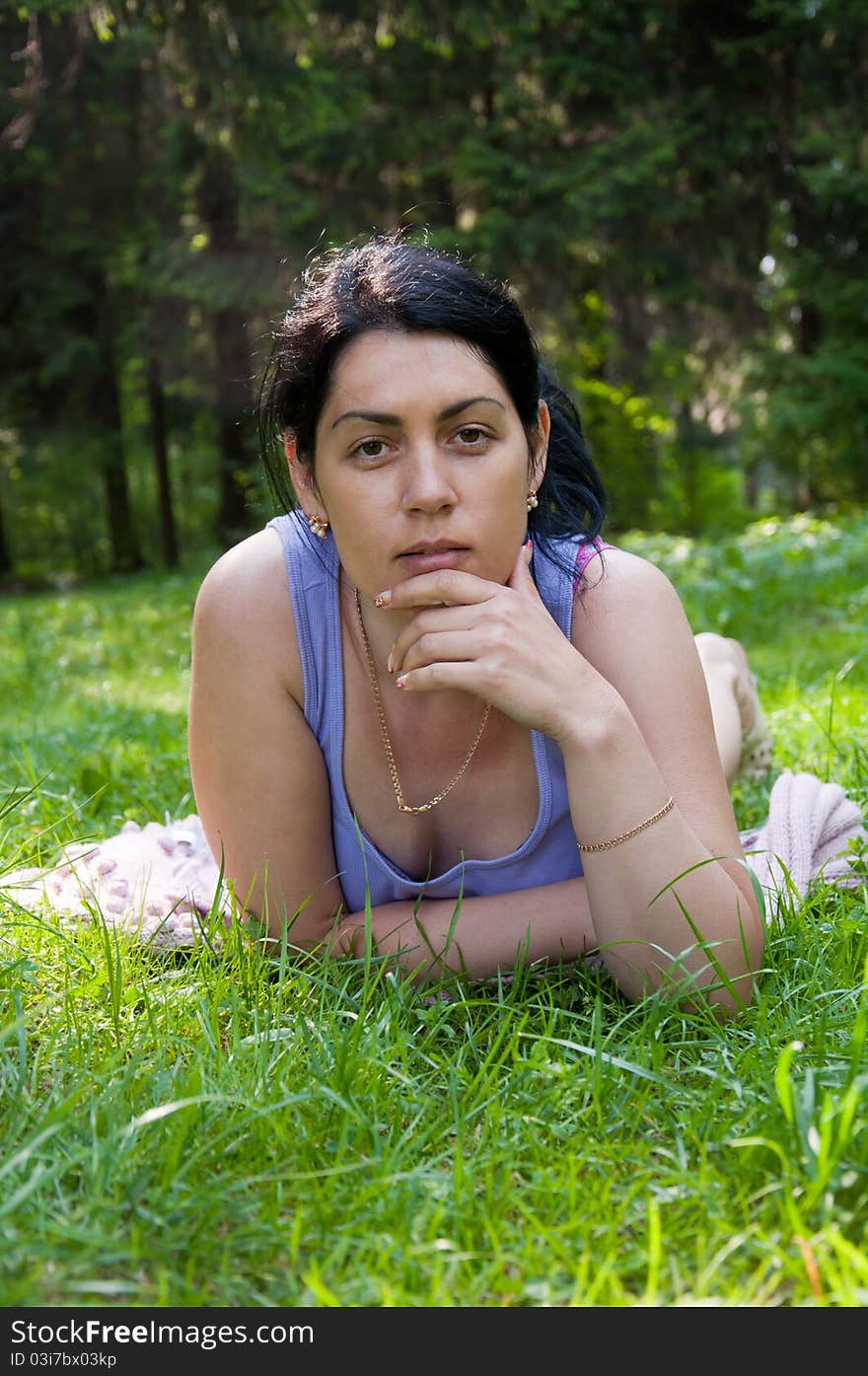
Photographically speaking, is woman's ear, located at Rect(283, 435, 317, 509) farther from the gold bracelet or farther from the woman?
the gold bracelet

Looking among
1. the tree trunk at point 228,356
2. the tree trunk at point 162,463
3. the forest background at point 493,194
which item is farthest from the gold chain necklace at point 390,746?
the tree trunk at point 162,463

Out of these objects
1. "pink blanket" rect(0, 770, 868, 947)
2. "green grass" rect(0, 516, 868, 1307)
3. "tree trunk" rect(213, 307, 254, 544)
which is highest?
"tree trunk" rect(213, 307, 254, 544)

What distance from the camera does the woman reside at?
2068 mm

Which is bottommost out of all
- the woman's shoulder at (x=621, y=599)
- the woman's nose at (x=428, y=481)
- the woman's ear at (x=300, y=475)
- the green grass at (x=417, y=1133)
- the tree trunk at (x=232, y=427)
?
the green grass at (x=417, y=1133)

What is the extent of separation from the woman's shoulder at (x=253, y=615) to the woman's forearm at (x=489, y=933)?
0.54 meters

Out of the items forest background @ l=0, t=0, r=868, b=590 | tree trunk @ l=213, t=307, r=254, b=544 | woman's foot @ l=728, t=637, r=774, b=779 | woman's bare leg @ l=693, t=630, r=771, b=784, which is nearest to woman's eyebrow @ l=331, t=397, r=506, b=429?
woman's bare leg @ l=693, t=630, r=771, b=784

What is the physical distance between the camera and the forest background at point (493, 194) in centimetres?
1027

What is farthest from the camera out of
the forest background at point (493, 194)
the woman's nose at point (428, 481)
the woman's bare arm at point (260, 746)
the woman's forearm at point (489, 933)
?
the forest background at point (493, 194)

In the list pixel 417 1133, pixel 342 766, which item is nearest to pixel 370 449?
pixel 342 766

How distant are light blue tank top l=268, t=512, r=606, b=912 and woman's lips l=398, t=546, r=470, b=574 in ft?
1.19

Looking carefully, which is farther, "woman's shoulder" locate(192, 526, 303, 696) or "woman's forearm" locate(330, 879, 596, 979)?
"woman's shoulder" locate(192, 526, 303, 696)

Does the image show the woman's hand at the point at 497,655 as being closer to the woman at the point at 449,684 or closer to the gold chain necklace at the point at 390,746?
the woman at the point at 449,684

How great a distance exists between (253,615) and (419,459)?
0.59 meters

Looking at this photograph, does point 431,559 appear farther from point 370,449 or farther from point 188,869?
point 188,869
